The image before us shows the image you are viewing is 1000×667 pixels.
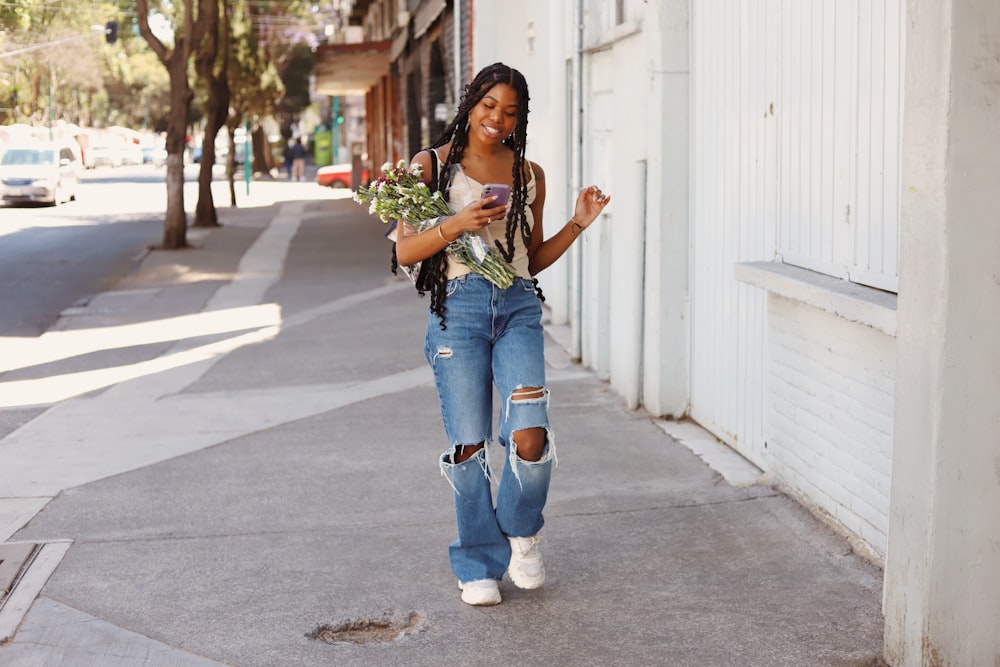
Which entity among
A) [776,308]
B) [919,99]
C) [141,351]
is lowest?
[141,351]

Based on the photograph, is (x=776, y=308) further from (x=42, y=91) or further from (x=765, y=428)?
(x=42, y=91)

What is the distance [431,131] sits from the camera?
24.4 meters

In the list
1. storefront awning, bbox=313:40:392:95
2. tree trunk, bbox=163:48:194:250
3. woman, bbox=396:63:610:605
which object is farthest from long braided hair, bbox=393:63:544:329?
storefront awning, bbox=313:40:392:95

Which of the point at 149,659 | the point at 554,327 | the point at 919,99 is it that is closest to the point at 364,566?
the point at 149,659

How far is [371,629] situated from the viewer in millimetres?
4594

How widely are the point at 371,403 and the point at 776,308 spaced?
3.35 metres

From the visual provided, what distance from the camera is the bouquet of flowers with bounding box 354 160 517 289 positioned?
4.44m

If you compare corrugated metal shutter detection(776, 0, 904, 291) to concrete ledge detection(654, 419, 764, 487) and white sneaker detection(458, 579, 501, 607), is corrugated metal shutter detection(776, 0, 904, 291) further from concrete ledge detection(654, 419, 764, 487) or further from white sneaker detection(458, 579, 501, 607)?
white sneaker detection(458, 579, 501, 607)

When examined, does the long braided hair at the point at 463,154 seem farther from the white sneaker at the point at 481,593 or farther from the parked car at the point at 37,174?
the parked car at the point at 37,174

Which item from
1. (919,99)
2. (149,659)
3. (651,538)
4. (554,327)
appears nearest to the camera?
(919,99)

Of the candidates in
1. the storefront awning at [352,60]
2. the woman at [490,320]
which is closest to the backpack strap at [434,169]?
the woman at [490,320]

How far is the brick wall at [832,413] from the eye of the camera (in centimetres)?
495

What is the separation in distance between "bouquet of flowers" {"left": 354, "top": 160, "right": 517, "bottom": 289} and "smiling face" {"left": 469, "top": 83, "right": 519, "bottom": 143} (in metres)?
0.25

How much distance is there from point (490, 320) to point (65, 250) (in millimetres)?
19713
